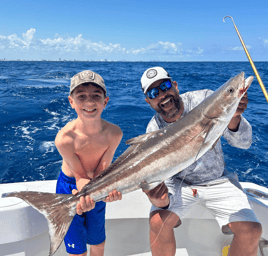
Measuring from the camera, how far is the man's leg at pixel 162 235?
2.45m

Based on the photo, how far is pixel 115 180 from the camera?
2.12 meters

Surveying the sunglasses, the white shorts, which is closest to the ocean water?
the white shorts

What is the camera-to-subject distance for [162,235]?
2.46 m

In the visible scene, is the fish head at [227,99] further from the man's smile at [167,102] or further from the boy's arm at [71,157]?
the boy's arm at [71,157]

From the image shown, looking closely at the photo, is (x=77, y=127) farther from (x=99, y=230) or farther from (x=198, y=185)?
(x=198, y=185)

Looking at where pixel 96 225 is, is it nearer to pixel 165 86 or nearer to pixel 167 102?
pixel 167 102

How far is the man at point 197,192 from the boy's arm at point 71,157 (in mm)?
708

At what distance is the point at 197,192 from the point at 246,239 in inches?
26.6

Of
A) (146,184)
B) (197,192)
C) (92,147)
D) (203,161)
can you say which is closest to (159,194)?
(146,184)

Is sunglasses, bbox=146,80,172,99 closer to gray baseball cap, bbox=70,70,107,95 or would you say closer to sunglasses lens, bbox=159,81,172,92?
sunglasses lens, bbox=159,81,172,92

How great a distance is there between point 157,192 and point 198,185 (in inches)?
27.7

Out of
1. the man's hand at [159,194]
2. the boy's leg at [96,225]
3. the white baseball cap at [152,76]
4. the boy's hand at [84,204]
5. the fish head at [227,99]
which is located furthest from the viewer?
the white baseball cap at [152,76]

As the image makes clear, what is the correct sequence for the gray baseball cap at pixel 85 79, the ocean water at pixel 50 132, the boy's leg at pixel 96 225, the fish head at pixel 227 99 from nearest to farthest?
1. the fish head at pixel 227 99
2. the gray baseball cap at pixel 85 79
3. the boy's leg at pixel 96 225
4. the ocean water at pixel 50 132

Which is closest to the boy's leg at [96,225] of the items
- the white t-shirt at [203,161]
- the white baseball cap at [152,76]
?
the white t-shirt at [203,161]
